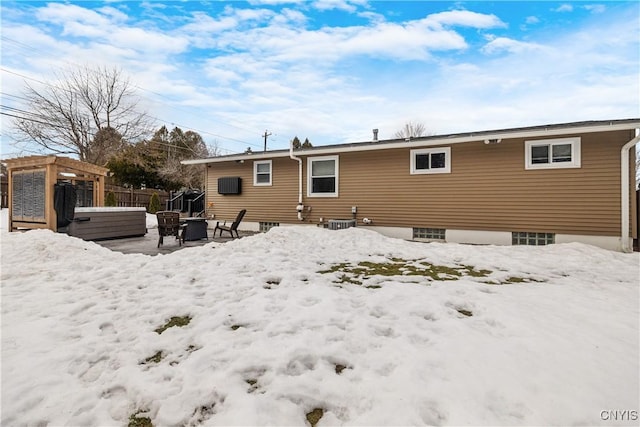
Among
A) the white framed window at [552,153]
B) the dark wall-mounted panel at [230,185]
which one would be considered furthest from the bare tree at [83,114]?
the white framed window at [552,153]

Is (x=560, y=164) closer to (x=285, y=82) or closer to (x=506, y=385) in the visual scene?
(x=506, y=385)

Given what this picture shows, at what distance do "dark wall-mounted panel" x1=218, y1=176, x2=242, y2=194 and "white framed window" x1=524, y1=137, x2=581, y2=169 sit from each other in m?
9.04

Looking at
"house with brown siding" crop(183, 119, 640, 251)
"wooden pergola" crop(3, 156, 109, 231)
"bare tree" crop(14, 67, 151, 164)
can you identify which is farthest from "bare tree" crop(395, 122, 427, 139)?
"wooden pergola" crop(3, 156, 109, 231)

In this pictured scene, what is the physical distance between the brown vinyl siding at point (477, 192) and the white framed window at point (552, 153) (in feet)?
0.39

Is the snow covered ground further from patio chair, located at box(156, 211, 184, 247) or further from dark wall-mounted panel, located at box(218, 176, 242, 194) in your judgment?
dark wall-mounted panel, located at box(218, 176, 242, 194)

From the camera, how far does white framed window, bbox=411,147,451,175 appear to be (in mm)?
8406

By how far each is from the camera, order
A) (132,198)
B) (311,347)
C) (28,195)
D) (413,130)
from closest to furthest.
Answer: (311,347) < (28,195) < (132,198) < (413,130)

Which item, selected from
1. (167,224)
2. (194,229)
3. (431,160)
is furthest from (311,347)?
(431,160)

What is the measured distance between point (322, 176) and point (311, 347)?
8314 millimetres

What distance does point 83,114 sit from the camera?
1859cm

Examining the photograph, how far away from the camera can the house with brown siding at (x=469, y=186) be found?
6883mm

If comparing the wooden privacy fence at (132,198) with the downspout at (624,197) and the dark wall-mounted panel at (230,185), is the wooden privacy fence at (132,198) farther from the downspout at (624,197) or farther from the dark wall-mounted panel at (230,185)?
the downspout at (624,197)

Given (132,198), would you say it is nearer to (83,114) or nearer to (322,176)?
(83,114)

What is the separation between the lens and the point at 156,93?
63.4 feet
